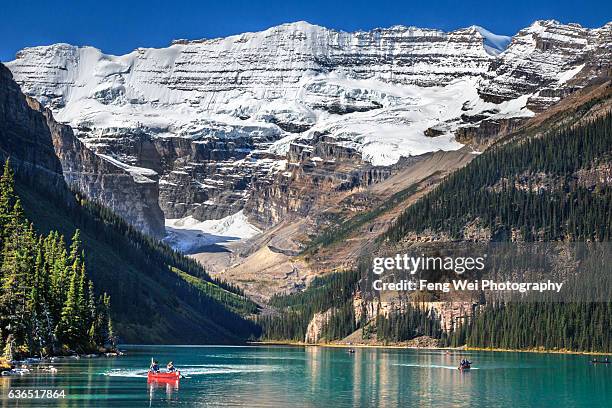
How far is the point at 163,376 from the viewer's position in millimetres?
164625

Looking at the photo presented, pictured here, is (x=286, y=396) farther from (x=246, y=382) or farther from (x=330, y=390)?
(x=246, y=382)

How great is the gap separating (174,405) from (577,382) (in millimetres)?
67898

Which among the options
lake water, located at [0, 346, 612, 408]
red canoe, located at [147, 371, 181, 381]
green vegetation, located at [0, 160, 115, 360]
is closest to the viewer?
lake water, located at [0, 346, 612, 408]

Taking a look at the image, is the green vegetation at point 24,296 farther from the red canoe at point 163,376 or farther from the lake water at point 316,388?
the red canoe at point 163,376

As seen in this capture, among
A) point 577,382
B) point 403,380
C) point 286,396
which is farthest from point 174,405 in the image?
point 577,382

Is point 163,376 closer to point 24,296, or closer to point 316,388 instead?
point 316,388

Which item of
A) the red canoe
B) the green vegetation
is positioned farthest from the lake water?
the green vegetation

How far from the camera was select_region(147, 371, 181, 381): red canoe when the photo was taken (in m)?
164

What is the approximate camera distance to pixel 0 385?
136250 mm

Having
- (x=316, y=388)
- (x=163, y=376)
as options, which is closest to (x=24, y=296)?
(x=163, y=376)

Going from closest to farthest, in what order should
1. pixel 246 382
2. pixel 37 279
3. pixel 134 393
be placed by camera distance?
pixel 134 393, pixel 246 382, pixel 37 279

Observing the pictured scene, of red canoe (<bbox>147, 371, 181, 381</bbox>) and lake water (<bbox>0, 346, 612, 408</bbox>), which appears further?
red canoe (<bbox>147, 371, 181, 381</bbox>)

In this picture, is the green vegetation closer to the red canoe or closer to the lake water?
the lake water

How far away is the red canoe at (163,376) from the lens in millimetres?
163500
